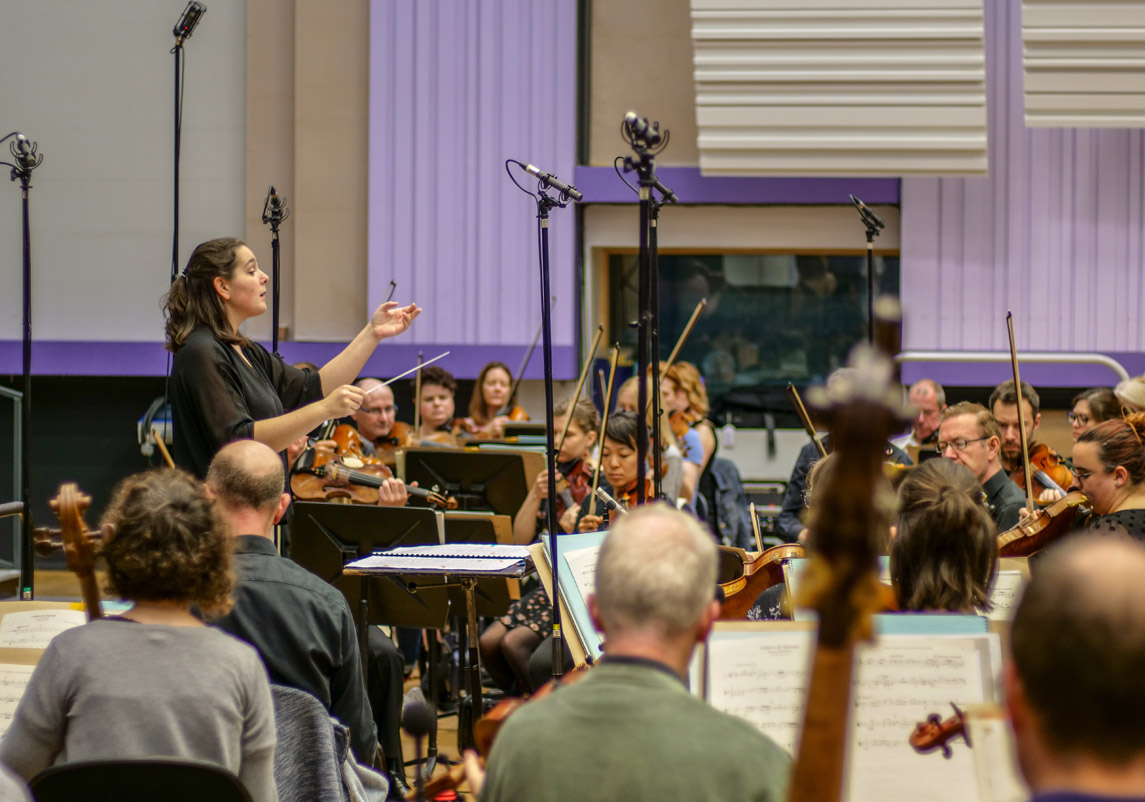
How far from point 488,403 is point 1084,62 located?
3.73 m

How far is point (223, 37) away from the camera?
7074mm

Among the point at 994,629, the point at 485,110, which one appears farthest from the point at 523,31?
the point at 994,629

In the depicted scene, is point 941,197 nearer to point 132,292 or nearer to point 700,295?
point 700,295

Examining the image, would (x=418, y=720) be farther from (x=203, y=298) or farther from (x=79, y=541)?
(x=203, y=298)

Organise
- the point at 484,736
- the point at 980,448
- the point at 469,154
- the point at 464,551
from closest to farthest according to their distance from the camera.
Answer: the point at 484,736 → the point at 464,551 → the point at 980,448 → the point at 469,154

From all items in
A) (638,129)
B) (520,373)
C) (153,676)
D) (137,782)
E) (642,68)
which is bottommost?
(137,782)

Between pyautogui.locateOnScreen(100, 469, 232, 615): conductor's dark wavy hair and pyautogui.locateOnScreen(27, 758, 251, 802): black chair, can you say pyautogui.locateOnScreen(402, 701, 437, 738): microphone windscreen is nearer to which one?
pyautogui.locateOnScreen(27, 758, 251, 802): black chair

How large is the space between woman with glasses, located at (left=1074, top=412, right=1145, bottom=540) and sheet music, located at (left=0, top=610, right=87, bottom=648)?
2386mm

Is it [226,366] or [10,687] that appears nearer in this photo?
[10,687]

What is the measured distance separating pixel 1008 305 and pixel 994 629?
5.21 meters

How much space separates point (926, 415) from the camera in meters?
5.43

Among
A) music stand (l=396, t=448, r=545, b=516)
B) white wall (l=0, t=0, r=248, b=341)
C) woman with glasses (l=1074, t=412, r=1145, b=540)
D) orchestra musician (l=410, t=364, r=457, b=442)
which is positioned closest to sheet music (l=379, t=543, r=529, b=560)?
music stand (l=396, t=448, r=545, b=516)

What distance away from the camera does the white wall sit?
23.3ft

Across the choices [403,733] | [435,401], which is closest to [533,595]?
[403,733]
